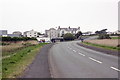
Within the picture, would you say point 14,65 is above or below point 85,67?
below

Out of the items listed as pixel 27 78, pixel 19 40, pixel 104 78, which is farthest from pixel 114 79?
pixel 19 40

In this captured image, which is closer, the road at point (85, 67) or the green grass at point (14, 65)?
the road at point (85, 67)

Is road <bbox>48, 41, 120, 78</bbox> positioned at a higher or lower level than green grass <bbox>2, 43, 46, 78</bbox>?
higher

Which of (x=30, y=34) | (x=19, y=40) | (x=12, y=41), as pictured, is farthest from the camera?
(x=30, y=34)

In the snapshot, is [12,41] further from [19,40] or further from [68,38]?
[68,38]

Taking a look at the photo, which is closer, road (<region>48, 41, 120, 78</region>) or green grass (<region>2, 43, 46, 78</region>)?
road (<region>48, 41, 120, 78</region>)

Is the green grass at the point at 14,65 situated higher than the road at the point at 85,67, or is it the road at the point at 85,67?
the road at the point at 85,67

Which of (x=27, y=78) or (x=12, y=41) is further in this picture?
(x=12, y=41)

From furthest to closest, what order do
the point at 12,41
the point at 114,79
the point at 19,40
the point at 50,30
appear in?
the point at 50,30 < the point at 19,40 < the point at 12,41 < the point at 114,79

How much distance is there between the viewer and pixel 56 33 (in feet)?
648

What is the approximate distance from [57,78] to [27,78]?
4.48 ft

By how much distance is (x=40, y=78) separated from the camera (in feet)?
34.8

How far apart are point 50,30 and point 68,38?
54790mm

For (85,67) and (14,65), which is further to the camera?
(14,65)
